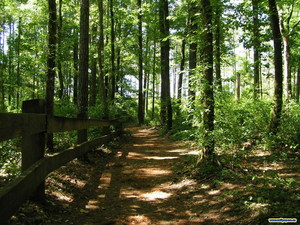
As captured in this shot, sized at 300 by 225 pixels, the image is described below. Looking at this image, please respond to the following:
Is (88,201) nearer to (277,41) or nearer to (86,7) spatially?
(86,7)

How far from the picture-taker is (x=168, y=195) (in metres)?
4.82

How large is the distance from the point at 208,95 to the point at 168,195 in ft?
7.75

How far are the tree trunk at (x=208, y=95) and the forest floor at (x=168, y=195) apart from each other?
0.57m

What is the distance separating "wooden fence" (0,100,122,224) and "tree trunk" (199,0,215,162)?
2856mm

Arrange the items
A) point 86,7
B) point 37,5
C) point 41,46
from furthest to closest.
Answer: point 37,5 → point 41,46 → point 86,7

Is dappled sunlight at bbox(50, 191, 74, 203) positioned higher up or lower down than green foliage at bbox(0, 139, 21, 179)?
lower down

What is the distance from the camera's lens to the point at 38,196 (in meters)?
3.50

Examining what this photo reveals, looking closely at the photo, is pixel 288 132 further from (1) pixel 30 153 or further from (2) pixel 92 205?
(1) pixel 30 153

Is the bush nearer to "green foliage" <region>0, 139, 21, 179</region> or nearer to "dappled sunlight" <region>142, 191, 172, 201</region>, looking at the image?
"dappled sunlight" <region>142, 191, 172, 201</region>

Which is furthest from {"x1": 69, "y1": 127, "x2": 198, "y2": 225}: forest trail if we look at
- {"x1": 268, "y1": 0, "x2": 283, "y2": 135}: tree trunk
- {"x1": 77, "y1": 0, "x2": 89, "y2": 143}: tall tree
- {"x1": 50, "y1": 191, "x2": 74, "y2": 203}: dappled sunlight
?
{"x1": 268, "y1": 0, "x2": 283, "y2": 135}: tree trunk

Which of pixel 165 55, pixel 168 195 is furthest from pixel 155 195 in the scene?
pixel 165 55

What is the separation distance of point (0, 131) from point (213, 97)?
4.49 metres

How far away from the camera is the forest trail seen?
12.3 feet

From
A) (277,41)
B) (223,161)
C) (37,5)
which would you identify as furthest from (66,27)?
(223,161)
